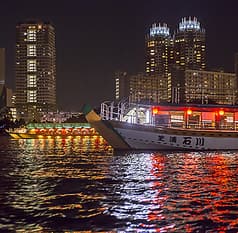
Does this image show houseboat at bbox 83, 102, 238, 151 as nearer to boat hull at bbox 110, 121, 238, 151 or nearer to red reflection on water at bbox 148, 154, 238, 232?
boat hull at bbox 110, 121, 238, 151

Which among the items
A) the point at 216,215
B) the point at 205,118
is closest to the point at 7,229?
the point at 216,215

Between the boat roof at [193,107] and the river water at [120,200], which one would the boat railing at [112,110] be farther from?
the river water at [120,200]

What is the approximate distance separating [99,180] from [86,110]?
625 inches

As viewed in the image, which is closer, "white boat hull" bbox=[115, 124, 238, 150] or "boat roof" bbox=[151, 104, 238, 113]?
"white boat hull" bbox=[115, 124, 238, 150]

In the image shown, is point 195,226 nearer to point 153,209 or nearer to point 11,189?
point 153,209

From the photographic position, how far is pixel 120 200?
14.3m

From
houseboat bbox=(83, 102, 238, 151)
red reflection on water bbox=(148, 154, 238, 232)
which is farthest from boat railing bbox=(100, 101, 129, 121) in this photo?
red reflection on water bbox=(148, 154, 238, 232)

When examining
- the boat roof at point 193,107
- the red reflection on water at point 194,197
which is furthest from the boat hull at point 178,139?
the red reflection on water at point 194,197

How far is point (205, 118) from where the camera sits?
38.2m

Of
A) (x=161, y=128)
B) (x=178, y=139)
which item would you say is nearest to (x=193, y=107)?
(x=178, y=139)

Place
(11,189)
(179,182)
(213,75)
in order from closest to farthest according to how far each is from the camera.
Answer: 1. (11,189)
2. (179,182)
3. (213,75)

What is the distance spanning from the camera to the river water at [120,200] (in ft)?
36.7

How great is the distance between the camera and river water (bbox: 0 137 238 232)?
11188 millimetres

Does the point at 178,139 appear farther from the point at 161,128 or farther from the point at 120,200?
the point at 120,200
